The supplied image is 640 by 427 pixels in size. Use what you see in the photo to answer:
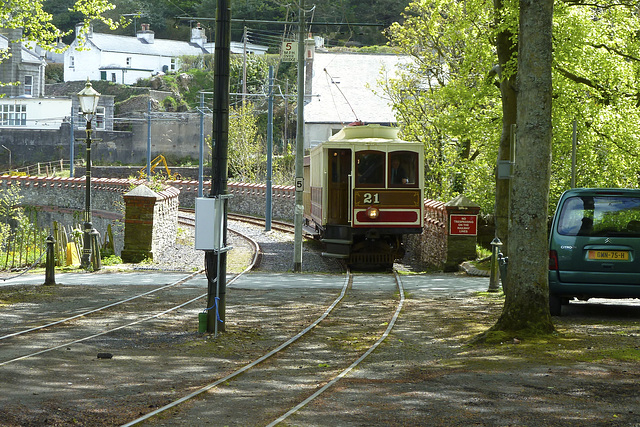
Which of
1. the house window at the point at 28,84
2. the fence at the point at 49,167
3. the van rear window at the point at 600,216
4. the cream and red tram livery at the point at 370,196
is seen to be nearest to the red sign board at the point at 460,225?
the cream and red tram livery at the point at 370,196

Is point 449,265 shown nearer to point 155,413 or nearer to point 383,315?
point 383,315

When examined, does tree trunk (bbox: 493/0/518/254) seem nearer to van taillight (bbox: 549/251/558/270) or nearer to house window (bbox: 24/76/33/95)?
van taillight (bbox: 549/251/558/270)

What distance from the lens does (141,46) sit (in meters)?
90.7

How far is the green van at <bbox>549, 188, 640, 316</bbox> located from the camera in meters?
11.5

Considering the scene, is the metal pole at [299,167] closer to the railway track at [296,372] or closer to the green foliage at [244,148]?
the railway track at [296,372]

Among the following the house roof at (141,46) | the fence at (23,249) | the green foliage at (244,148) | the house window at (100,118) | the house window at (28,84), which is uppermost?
the house roof at (141,46)

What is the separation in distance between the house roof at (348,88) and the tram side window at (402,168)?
29981mm

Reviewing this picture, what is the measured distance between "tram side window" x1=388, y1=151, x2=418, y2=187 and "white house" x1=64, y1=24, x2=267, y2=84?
67716 mm

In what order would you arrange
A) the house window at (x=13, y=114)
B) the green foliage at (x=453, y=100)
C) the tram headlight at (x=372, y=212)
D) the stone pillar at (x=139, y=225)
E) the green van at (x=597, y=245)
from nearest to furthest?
the green van at (x=597, y=245) → the green foliage at (x=453, y=100) → the stone pillar at (x=139, y=225) → the tram headlight at (x=372, y=212) → the house window at (x=13, y=114)

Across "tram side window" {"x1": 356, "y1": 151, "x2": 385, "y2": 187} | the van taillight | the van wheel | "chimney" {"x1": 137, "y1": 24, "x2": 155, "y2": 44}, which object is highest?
"chimney" {"x1": 137, "y1": 24, "x2": 155, "y2": 44}

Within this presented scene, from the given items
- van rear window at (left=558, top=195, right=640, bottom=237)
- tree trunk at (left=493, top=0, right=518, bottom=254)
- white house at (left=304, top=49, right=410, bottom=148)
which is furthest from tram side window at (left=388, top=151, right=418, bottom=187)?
white house at (left=304, top=49, right=410, bottom=148)

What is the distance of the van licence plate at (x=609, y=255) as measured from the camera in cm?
1149

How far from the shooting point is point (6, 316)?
12086mm

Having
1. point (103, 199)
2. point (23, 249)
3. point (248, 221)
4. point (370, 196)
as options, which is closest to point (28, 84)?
point (103, 199)
